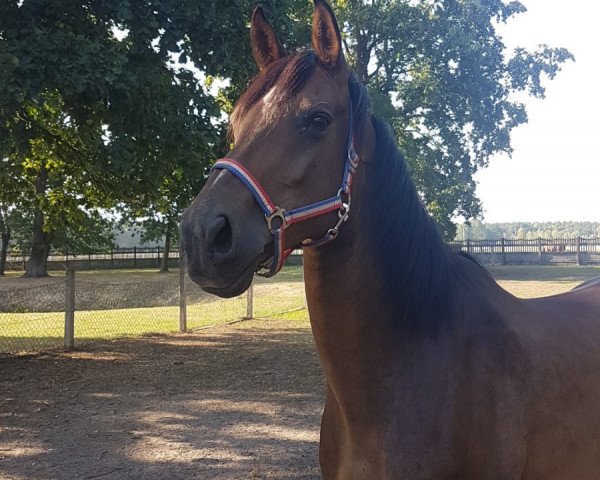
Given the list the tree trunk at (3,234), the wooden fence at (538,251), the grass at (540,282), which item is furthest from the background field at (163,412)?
the wooden fence at (538,251)

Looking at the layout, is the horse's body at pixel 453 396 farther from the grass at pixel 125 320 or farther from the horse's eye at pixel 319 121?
the grass at pixel 125 320

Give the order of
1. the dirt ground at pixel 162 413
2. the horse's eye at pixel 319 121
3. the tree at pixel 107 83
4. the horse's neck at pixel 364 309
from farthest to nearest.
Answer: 1. the tree at pixel 107 83
2. the dirt ground at pixel 162 413
3. the horse's neck at pixel 364 309
4. the horse's eye at pixel 319 121

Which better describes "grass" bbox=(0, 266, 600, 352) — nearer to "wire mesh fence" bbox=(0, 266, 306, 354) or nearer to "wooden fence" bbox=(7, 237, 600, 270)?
"wire mesh fence" bbox=(0, 266, 306, 354)

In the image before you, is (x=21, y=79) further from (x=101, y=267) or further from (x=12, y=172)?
(x=101, y=267)

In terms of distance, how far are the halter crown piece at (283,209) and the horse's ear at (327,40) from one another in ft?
0.79

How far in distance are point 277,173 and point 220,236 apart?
0.27 metres

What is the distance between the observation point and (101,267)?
1608 inches

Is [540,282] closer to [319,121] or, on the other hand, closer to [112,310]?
[112,310]

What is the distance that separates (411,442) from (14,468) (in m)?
4.07

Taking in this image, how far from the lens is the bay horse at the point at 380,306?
1.65 meters

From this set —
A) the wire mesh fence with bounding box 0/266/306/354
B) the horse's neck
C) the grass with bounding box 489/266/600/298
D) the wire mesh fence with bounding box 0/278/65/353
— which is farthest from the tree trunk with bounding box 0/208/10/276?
the horse's neck

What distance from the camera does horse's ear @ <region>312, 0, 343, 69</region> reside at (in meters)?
1.76

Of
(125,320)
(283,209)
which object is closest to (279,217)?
(283,209)

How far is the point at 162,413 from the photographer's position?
Result: 5984mm
